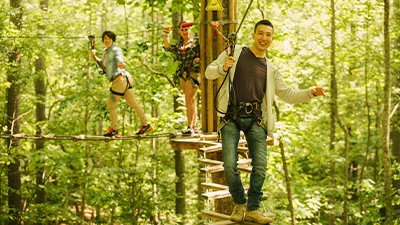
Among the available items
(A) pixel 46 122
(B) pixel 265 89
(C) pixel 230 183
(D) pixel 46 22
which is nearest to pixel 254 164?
(C) pixel 230 183

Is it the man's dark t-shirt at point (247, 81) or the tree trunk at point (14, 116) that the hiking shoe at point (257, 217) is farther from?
the tree trunk at point (14, 116)

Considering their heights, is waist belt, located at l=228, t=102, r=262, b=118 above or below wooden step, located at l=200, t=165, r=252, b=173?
above

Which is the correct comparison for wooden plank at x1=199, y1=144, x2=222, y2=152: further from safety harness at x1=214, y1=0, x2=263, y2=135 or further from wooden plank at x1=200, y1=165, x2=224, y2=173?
safety harness at x1=214, y1=0, x2=263, y2=135

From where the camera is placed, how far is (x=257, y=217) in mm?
4129

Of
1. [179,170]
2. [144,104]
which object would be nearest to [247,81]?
[179,170]

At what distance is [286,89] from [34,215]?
8026 millimetres

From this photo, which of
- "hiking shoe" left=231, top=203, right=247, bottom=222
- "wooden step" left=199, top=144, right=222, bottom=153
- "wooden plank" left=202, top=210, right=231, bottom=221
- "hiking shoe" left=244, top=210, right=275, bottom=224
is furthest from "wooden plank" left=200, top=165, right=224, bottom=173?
"hiking shoe" left=244, top=210, right=275, bottom=224

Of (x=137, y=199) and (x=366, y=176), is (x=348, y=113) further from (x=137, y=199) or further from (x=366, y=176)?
(x=137, y=199)

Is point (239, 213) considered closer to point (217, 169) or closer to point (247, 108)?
point (247, 108)

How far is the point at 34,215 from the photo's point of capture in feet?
34.9

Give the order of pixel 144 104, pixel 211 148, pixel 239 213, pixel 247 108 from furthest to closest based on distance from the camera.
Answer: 1. pixel 144 104
2. pixel 211 148
3. pixel 239 213
4. pixel 247 108

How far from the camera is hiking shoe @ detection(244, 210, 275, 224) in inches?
162

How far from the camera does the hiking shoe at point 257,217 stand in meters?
4.12

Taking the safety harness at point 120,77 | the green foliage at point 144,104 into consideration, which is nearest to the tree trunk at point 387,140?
the green foliage at point 144,104
